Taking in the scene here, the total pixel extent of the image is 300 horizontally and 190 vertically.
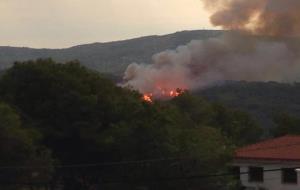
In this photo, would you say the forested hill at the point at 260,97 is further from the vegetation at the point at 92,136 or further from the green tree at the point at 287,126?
the vegetation at the point at 92,136

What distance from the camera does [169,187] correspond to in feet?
118

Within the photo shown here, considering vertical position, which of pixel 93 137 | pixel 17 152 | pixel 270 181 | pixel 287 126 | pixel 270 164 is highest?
pixel 93 137

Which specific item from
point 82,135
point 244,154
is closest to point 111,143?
Result: point 82,135

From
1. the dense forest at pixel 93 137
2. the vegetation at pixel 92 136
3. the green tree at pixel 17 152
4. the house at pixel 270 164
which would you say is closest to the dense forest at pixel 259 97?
the house at pixel 270 164

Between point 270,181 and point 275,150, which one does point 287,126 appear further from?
point 270,181

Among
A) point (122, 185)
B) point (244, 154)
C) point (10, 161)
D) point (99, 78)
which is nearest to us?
point (10, 161)

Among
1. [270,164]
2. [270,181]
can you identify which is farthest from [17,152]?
[270,181]

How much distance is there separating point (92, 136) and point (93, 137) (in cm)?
12

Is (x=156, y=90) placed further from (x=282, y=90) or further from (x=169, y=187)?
(x=169, y=187)

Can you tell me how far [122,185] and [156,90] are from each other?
62000 mm

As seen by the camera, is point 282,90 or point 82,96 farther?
point 282,90

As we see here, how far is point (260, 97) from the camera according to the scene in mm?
137250

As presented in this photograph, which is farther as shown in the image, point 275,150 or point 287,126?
point 287,126

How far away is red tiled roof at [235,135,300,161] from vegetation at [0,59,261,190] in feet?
10.5
